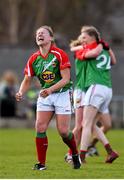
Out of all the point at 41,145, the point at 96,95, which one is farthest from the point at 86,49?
the point at 41,145

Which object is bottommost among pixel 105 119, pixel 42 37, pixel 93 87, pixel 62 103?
pixel 105 119

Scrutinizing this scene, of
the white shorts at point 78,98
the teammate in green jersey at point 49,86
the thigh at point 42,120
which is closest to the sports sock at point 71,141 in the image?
the teammate in green jersey at point 49,86

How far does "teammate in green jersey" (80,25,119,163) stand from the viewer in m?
16.4

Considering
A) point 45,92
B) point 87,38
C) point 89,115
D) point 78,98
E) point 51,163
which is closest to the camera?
point 45,92

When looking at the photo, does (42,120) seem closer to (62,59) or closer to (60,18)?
(62,59)

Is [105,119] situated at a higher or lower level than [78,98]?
lower

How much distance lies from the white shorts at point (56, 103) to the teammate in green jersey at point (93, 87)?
178cm

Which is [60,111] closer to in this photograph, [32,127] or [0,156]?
[0,156]

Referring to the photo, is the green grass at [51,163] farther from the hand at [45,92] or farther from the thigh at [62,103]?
the hand at [45,92]

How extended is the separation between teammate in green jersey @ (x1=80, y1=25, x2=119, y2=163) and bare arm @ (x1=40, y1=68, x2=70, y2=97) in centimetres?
204

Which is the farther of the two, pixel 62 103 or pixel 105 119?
pixel 105 119

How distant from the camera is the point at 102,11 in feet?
213

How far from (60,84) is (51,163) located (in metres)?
2.13

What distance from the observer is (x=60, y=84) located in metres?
14.4
